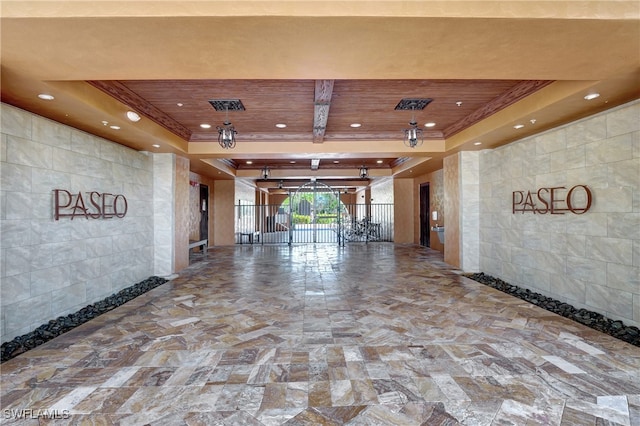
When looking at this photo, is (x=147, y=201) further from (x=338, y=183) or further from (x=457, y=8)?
(x=338, y=183)

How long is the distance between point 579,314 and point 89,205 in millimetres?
6425

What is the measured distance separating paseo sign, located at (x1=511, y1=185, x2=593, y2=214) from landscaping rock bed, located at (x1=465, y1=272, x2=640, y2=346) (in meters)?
1.22

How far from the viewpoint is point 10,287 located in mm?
2957

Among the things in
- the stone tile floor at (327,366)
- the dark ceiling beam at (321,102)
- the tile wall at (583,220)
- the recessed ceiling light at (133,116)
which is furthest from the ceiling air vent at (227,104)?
the tile wall at (583,220)

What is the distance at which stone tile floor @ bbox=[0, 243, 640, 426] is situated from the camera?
73.4 inches

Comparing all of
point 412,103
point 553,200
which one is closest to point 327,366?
point 412,103

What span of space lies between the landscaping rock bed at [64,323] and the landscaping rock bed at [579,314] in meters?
5.69

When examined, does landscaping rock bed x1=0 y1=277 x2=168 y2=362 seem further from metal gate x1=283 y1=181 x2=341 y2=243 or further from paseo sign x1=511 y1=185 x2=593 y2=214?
metal gate x1=283 y1=181 x2=341 y2=243

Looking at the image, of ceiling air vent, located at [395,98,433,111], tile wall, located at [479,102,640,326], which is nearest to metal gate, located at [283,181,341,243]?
ceiling air vent, located at [395,98,433,111]

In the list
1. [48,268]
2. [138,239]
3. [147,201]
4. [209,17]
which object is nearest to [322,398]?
[209,17]

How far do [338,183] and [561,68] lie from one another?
12.9 m

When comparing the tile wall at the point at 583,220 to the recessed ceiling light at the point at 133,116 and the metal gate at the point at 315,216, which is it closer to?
the recessed ceiling light at the point at 133,116

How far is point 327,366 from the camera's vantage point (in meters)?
2.41

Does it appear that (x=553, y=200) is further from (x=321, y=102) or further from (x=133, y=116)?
(x=133, y=116)
